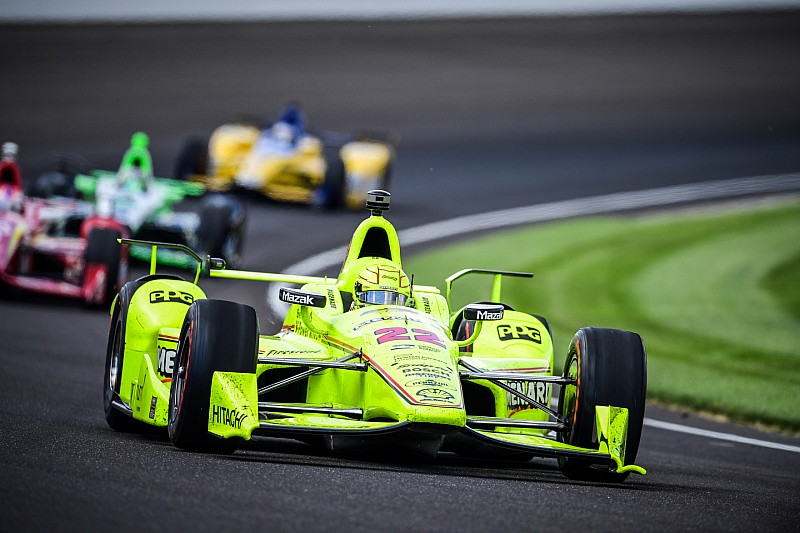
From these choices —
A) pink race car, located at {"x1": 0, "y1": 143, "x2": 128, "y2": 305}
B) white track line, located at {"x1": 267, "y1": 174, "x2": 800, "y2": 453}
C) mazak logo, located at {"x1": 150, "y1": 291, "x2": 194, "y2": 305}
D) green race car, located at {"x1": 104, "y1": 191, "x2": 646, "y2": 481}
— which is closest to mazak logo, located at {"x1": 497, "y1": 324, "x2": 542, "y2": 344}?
green race car, located at {"x1": 104, "y1": 191, "x2": 646, "y2": 481}

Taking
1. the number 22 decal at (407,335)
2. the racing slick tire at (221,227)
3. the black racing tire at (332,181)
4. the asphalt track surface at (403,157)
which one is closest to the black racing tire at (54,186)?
the racing slick tire at (221,227)

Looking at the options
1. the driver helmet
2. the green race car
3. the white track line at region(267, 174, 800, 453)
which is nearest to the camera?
the green race car

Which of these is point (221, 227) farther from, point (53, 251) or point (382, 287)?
point (382, 287)

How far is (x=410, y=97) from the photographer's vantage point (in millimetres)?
39938

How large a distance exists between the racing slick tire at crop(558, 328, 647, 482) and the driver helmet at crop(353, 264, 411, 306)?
1.53 metres

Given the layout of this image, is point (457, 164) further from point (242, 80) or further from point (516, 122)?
point (242, 80)

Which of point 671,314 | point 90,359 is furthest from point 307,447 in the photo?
point 671,314

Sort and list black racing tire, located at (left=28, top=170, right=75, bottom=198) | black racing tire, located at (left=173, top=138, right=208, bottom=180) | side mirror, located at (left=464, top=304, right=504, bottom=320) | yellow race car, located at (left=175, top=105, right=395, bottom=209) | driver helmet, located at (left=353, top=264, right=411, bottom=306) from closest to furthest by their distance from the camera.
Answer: side mirror, located at (left=464, top=304, right=504, bottom=320) < driver helmet, located at (left=353, top=264, right=411, bottom=306) < black racing tire, located at (left=28, top=170, right=75, bottom=198) < yellow race car, located at (left=175, top=105, right=395, bottom=209) < black racing tire, located at (left=173, top=138, right=208, bottom=180)

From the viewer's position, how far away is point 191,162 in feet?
95.7

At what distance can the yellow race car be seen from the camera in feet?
93.6

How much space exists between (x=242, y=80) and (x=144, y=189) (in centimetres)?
1876

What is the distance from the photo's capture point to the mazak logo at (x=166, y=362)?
11484 mm

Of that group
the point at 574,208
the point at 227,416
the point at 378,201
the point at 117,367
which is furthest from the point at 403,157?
the point at 227,416

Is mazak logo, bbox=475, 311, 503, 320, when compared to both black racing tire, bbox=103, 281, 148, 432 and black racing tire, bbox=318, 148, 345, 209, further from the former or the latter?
black racing tire, bbox=318, 148, 345, 209
